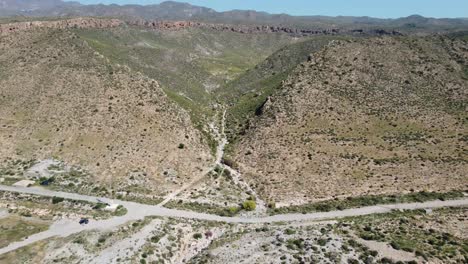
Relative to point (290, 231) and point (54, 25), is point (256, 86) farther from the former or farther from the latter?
point (290, 231)

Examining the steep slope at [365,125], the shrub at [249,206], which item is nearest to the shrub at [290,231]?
the shrub at [249,206]

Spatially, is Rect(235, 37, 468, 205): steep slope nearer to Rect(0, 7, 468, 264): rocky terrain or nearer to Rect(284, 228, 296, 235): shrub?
Rect(0, 7, 468, 264): rocky terrain

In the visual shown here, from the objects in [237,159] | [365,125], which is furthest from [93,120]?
[365,125]

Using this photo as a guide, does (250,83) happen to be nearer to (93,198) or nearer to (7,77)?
(7,77)

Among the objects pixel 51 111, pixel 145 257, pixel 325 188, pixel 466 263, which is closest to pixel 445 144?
pixel 325 188

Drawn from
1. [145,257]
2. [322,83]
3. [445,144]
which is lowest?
[145,257]

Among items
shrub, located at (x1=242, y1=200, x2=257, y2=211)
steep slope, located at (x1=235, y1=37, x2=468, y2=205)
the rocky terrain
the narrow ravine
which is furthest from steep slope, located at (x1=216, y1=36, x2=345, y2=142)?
shrub, located at (x1=242, y1=200, x2=257, y2=211)
